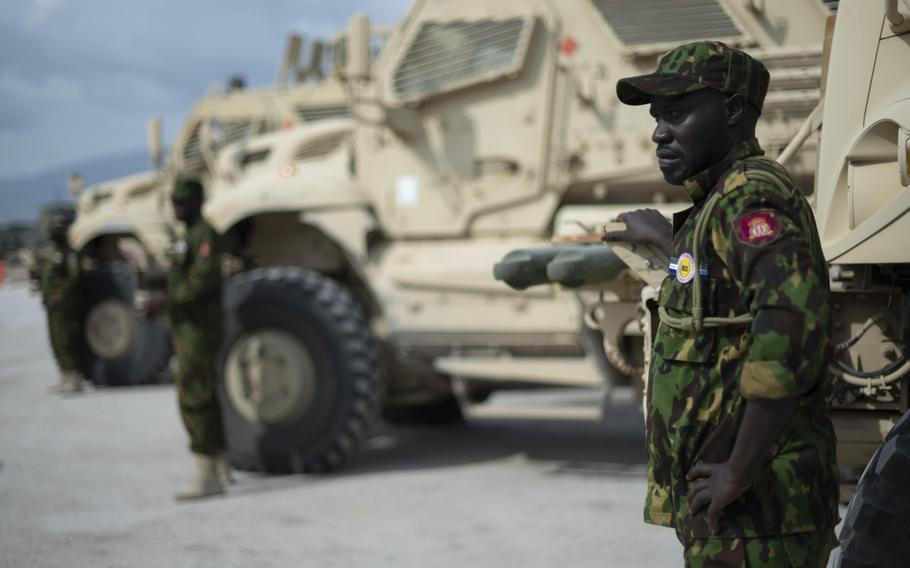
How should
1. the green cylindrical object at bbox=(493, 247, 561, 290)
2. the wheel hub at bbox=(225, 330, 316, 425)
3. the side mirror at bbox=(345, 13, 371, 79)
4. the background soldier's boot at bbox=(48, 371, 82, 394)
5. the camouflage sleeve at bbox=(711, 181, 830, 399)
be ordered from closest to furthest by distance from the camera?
the camouflage sleeve at bbox=(711, 181, 830, 399)
the green cylindrical object at bbox=(493, 247, 561, 290)
the side mirror at bbox=(345, 13, 371, 79)
the wheel hub at bbox=(225, 330, 316, 425)
the background soldier's boot at bbox=(48, 371, 82, 394)

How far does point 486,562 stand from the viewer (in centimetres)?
468

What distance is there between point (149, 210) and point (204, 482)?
649cm

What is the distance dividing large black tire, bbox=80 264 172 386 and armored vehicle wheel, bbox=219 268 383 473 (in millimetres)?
4401

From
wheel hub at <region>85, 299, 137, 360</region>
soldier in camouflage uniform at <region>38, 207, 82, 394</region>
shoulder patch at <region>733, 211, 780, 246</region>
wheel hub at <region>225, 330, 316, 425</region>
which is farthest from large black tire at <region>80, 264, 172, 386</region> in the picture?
shoulder patch at <region>733, 211, 780, 246</region>

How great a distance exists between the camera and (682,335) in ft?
7.13

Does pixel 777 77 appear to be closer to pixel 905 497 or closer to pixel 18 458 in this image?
pixel 905 497

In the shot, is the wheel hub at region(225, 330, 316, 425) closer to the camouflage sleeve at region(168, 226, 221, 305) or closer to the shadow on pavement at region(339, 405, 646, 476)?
the shadow on pavement at region(339, 405, 646, 476)

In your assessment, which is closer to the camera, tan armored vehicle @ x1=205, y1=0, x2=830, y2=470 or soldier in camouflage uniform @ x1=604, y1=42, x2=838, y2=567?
soldier in camouflage uniform @ x1=604, y1=42, x2=838, y2=567

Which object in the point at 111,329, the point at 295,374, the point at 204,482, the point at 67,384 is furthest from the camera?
the point at 111,329

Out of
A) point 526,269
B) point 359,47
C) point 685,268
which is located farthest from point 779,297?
point 359,47

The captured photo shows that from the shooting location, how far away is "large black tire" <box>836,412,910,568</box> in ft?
7.75

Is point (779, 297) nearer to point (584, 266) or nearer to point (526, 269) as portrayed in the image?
point (584, 266)

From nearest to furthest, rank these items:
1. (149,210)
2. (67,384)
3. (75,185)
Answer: (67,384), (149,210), (75,185)

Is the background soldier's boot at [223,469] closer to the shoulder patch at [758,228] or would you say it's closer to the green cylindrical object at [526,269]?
the green cylindrical object at [526,269]
